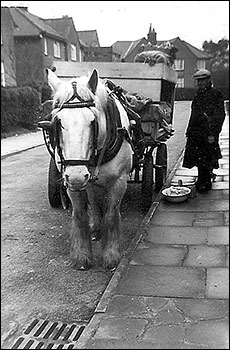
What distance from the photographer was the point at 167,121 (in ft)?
18.9

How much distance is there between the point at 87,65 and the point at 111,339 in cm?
336

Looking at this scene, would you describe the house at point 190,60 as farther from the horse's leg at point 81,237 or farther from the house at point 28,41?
the horse's leg at point 81,237

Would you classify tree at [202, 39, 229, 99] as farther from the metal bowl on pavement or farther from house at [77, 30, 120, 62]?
the metal bowl on pavement

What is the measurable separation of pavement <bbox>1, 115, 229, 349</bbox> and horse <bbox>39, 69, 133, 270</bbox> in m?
0.34

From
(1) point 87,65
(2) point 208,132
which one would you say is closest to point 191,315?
(2) point 208,132

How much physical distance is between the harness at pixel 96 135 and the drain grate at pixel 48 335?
3.37 feet

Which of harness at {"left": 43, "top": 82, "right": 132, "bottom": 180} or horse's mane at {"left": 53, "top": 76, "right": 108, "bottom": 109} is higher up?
horse's mane at {"left": 53, "top": 76, "right": 108, "bottom": 109}

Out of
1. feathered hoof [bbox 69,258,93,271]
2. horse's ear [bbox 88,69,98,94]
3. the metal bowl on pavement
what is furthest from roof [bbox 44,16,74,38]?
feathered hoof [bbox 69,258,93,271]

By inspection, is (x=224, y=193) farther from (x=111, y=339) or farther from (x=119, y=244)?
(x=119, y=244)

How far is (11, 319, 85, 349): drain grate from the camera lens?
2507mm

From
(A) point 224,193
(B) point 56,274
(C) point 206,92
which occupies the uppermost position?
(C) point 206,92

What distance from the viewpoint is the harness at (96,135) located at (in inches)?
114

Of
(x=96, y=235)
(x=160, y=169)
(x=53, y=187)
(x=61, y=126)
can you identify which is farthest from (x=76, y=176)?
(x=160, y=169)

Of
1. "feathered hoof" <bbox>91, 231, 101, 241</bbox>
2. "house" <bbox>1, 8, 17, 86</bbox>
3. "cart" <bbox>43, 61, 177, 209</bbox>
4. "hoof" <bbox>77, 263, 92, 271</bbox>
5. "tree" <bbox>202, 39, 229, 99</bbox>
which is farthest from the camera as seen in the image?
"cart" <bbox>43, 61, 177, 209</bbox>
